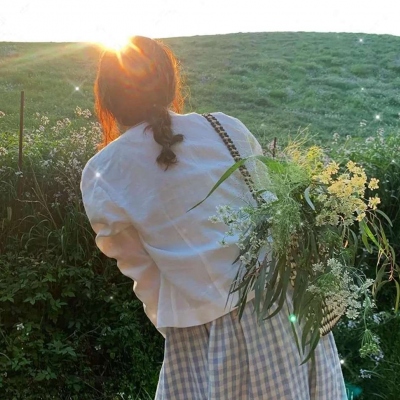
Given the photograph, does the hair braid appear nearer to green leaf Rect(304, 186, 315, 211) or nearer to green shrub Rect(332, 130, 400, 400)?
green leaf Rect(304, 186, 315, 211)

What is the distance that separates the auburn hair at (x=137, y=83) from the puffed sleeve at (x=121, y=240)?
0.22 meters

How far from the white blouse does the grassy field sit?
5.06 m

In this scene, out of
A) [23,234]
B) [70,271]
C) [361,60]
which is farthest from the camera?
[361,60]

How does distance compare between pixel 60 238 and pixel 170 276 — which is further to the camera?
pixel 60 238

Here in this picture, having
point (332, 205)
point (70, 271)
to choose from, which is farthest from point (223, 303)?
point (70, 271)

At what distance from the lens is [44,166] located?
4227 mm

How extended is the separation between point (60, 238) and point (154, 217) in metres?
2.20

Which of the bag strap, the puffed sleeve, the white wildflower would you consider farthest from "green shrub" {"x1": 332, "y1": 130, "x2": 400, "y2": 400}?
the white wildflower

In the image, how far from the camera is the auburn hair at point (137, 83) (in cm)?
191

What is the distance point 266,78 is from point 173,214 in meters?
9.61

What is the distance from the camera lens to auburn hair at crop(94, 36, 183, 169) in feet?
6.28

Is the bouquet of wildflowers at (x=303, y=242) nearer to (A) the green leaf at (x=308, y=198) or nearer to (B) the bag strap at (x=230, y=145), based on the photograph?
(A) the green leaf at (x=308, y=198)

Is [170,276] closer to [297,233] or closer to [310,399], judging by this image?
[297,233]

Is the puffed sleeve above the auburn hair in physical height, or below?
below
